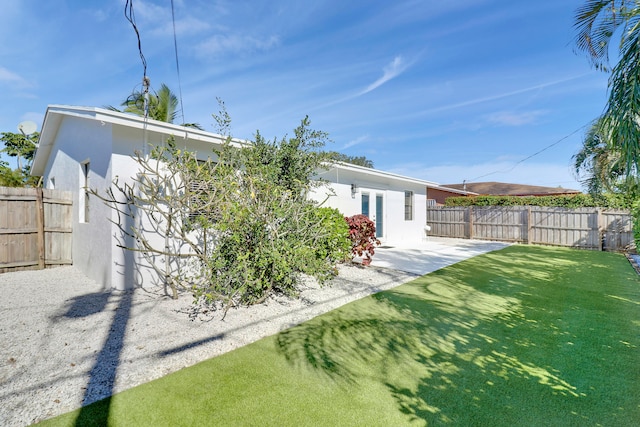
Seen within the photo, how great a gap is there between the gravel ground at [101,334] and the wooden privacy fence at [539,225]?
12752 mm

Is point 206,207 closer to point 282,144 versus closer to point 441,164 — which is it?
point 282,144

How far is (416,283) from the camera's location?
737 centimetres

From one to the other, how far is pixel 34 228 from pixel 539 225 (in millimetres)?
20195

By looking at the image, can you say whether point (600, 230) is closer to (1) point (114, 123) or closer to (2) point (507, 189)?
(1) point (114, 123)

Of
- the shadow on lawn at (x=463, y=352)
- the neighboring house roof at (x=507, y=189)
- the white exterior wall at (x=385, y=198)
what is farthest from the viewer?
the neighboring house roof at (x=507, y=189)

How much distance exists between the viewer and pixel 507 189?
3105cm

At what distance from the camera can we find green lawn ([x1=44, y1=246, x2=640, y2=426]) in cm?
266

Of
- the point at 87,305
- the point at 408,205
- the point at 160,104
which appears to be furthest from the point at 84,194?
the point at 408,205

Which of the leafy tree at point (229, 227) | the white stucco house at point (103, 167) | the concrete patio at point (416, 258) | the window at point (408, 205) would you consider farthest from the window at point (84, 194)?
the window at point (408, 205)

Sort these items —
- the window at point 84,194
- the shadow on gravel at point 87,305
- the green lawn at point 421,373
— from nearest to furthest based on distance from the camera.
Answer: the green lawn at point 421,373 → the shadow on gravel at point 87,305 → the window at point 84,194

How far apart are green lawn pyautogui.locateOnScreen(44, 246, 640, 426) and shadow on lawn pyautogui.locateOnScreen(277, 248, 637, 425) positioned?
0.05 feet

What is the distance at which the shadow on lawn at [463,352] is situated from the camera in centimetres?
279

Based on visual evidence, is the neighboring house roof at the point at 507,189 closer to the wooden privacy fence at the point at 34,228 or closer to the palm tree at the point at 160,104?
the palm tree at the point at 160,104

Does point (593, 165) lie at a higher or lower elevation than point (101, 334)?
higher
